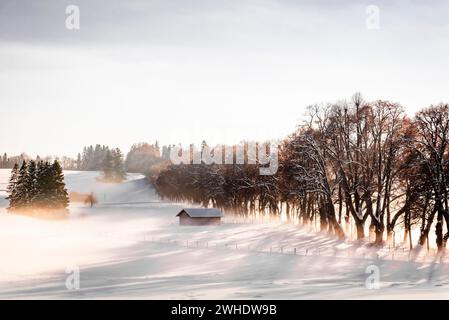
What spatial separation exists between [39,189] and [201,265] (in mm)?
50857

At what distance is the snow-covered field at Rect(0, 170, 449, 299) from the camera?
24719 millimetres

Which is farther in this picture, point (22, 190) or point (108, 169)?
point (108, 169)

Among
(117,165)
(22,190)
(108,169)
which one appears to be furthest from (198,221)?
(117,165)

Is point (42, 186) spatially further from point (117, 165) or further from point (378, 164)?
point (117, 165)

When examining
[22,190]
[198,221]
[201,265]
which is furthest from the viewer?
[22,190]

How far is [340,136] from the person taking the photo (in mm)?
47906

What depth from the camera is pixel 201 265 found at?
114ft

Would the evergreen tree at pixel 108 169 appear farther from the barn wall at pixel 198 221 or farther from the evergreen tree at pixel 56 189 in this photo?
the barn wall at pixel 198 221

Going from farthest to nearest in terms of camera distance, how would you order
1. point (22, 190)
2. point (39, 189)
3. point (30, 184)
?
point (22, 190)
point (30, 184)
point (39, 189)

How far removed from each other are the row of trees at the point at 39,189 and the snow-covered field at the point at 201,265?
32.3 ft

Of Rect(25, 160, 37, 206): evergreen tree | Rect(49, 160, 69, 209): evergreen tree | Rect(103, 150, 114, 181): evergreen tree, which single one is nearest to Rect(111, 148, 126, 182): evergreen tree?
Rect(103, 150, 114, 181): evergreen tree
